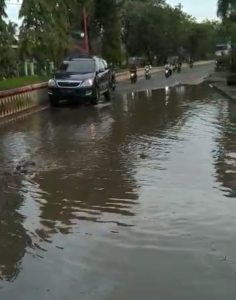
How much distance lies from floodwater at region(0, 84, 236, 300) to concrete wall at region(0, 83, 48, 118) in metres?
6.75

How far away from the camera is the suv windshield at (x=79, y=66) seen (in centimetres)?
2444

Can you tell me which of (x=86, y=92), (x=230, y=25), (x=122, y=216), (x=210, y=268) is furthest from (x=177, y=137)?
(x=230, y=25)

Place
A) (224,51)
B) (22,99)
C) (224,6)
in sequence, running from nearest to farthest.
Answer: (22,99) → (224,6) → (224,51)

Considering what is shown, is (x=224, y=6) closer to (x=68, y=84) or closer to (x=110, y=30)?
(x=110, y=30)

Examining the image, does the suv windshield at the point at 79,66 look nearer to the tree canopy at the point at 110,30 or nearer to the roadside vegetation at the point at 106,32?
the roadside vegetation at the point at 106,32

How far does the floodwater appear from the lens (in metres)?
4.88

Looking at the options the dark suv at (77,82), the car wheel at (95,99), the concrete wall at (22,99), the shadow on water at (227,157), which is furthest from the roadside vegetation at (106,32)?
the shadow on water at (227,157)

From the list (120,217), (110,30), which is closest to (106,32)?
(110,30)

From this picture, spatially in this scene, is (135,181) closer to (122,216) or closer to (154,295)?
(122,216)

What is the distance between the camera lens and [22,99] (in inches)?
870

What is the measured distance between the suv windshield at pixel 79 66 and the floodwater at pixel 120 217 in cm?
1109

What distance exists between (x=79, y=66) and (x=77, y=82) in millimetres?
1526

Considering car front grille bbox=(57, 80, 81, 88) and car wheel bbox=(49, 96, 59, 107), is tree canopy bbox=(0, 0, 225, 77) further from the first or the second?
car wheel bbox=(49, 96, 59, 107)

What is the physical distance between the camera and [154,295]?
15.1 feet
